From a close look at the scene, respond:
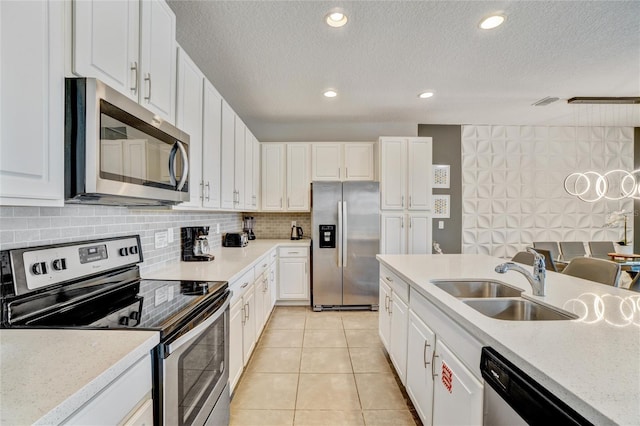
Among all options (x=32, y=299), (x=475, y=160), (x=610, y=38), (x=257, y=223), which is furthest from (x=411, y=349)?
(x=475, y=160)

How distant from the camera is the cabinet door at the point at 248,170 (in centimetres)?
328

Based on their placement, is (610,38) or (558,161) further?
(558,161)

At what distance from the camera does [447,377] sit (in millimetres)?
1296

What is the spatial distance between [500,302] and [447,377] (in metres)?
0.47

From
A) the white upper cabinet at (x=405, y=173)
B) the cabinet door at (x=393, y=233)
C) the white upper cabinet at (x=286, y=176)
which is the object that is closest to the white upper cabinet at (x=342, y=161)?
the white upper cabinet at (x=286, y=176)

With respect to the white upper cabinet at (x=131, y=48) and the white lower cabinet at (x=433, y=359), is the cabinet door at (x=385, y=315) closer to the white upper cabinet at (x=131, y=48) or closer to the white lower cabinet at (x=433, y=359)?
the white lower cabinet at (x=433, y=359)

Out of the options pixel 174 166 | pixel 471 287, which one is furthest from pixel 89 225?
pixel 471 287

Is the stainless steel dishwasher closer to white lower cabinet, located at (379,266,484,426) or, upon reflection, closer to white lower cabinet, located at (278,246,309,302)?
white lower cabinet, located at (379,266,484,426)

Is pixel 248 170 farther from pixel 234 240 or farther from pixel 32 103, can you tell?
pixel 32 103

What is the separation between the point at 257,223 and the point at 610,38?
13.7ft

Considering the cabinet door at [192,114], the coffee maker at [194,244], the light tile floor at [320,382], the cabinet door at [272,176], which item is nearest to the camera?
the cabinet door at [192,114]

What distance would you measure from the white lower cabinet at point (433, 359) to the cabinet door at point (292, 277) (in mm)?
1806

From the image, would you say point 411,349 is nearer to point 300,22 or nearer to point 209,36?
point 300,22

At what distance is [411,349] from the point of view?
178 cm
